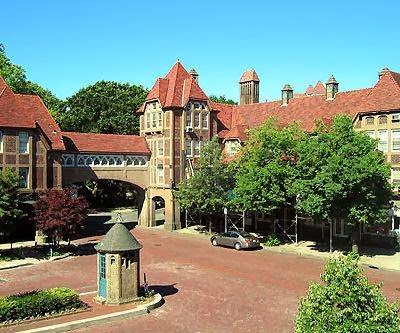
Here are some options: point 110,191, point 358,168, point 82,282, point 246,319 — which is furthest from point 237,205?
point 110,191

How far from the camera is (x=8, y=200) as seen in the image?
31.1 metres

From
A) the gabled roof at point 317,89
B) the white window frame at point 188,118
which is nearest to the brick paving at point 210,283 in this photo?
the white window frame at point 188,118

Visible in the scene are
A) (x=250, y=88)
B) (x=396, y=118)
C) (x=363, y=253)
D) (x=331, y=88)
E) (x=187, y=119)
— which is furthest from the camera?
(x=250, y=88)

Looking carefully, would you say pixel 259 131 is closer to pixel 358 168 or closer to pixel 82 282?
pixel 358 168

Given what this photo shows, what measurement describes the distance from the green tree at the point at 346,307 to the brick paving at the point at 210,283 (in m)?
7.96

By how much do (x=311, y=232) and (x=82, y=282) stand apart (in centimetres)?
1998

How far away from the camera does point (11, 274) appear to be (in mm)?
27938

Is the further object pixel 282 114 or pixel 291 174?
pixel 282 114

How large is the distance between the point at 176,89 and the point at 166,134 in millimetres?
4216

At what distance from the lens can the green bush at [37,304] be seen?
18.3 metres

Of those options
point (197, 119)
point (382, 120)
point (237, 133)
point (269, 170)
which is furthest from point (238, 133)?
point (382, 120)

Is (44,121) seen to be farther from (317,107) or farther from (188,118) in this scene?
(317,107)

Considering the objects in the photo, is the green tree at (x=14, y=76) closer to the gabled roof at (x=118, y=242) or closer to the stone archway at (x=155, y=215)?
the stone archway at (x=155, y=215)

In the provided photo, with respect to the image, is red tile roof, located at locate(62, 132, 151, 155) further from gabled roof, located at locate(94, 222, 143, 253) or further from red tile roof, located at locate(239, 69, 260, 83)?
gabled roof, located at locate(94, 222, 143, 253)
